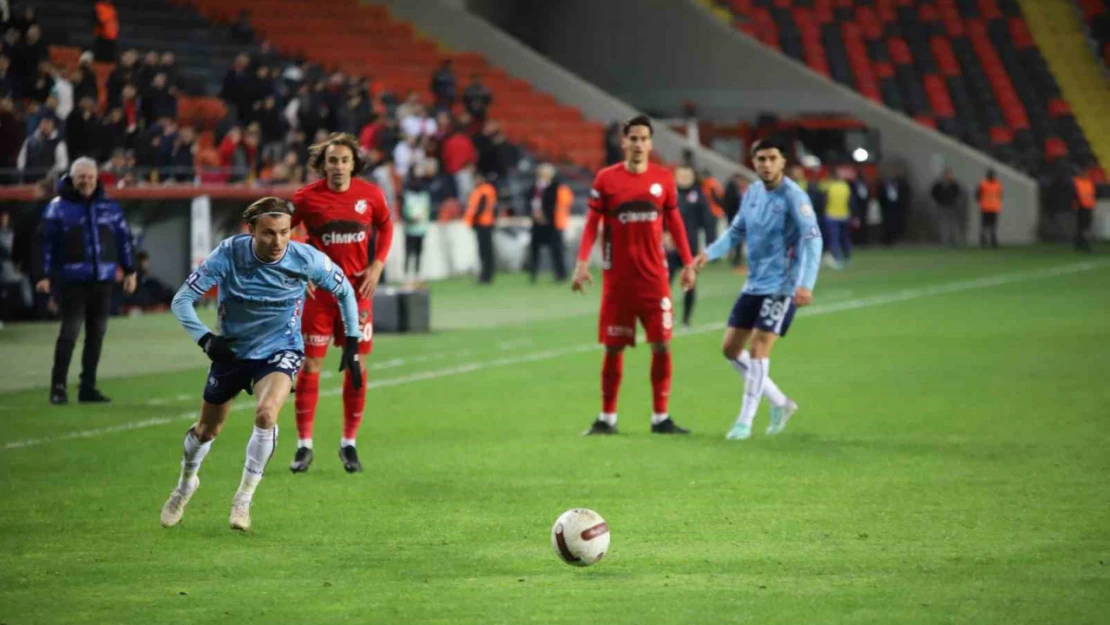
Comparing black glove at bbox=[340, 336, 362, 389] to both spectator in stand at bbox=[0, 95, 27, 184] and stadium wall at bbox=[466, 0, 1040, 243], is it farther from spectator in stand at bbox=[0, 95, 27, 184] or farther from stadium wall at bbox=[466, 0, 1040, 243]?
stadium wall at bbox=[466, 0, 1040, 243]

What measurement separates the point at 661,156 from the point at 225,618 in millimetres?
36462

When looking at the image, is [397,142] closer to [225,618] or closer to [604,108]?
A: [604,108]

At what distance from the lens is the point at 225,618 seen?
7.24 metres

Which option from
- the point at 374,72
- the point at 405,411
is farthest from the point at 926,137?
the point at 405,411

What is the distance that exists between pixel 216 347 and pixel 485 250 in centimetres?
2296

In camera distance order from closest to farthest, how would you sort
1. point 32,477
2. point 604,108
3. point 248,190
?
point 32,477 < point 248,190 < point 604,108

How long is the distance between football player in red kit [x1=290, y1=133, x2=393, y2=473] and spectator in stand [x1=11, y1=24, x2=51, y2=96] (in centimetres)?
1653

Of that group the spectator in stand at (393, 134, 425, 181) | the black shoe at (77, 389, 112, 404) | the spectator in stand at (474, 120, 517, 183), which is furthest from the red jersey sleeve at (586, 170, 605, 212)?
the spectator in stand at (474, 120, 517, 183)

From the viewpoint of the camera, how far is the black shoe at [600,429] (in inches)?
517


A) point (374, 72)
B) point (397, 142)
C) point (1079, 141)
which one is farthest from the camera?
point (1079, 141)

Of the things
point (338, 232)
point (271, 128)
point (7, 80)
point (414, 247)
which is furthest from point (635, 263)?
point (271, 128)

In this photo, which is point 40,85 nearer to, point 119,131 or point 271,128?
point 119,131

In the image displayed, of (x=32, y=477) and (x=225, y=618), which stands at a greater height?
(x=225, y=618)

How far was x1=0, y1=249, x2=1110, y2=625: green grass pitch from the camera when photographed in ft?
24.7
